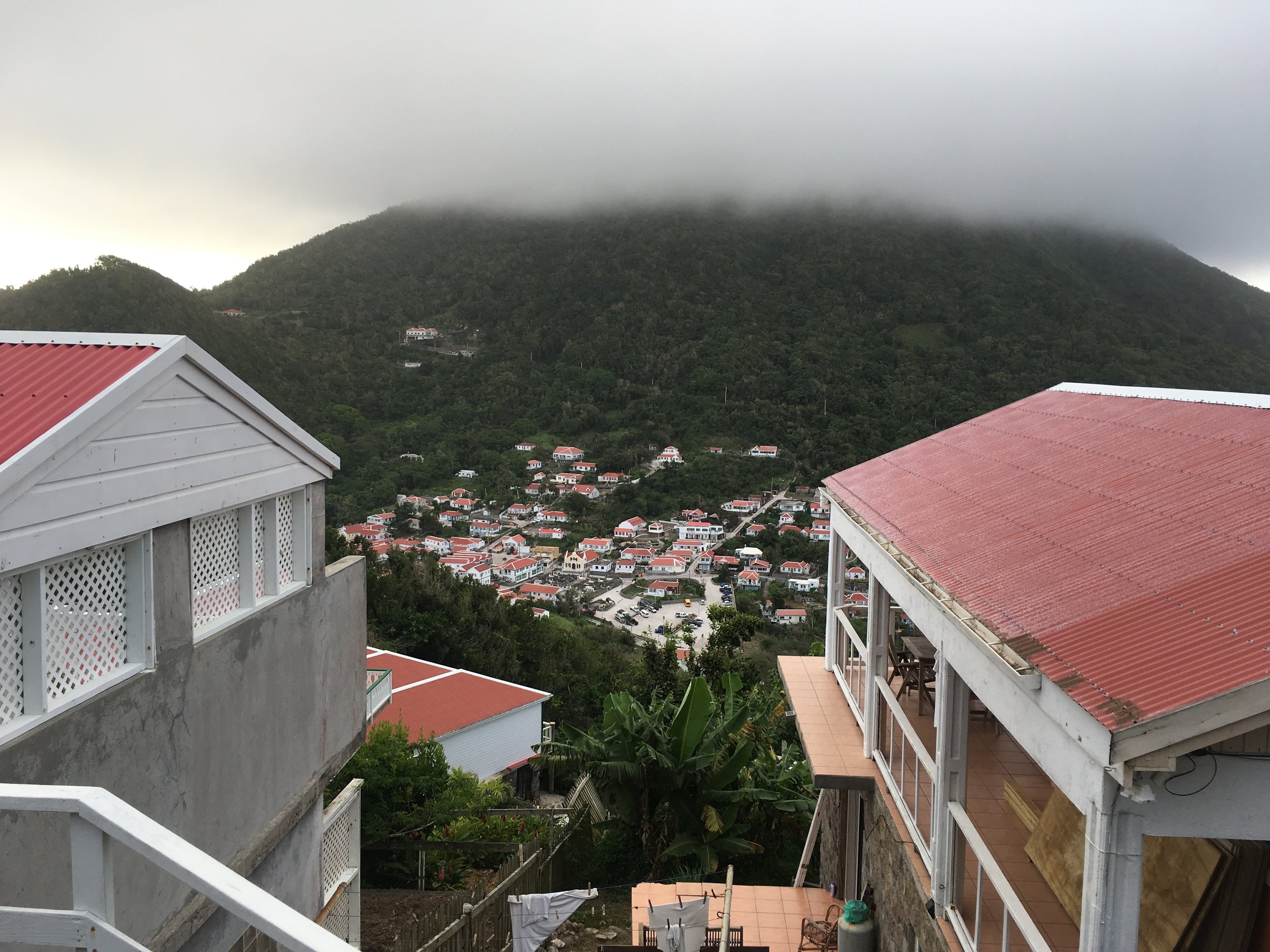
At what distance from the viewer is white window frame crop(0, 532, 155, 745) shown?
4023mm

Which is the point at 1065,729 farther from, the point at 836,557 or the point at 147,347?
the point at 836,557

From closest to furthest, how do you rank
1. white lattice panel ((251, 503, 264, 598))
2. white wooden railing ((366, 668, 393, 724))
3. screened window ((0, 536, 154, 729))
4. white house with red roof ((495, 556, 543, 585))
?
screened window ((0, 536, 154, 729))
white lattice panel ((251, 503, 264, 598))
white wooden railing ((366, 668, 393, 724))
white house with red roof ((495, 556, 543, 585))

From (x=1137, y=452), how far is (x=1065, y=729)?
10.3ft

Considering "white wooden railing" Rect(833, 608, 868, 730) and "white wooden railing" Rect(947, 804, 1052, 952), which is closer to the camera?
"white wooden railing" Rect(947, 804, 1052, 952)

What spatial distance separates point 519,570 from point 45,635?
5853 cm

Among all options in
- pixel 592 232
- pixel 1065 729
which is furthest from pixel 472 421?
pixel 1065 729

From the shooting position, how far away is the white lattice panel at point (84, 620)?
418 centimetres

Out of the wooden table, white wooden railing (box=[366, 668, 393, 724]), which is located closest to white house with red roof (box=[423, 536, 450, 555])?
white wooden railing (box=[366, 668, 393, 724])

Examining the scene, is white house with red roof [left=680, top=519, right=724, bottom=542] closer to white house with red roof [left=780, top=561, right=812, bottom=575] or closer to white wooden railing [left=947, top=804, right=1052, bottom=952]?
white house with red roof [left=780, top=561, right=812, bottom=575]

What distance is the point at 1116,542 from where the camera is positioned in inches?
178

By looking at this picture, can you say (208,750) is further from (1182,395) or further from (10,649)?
(1182,395)

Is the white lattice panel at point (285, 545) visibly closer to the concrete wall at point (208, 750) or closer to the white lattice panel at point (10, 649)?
the concrete wall at point (208, 750)

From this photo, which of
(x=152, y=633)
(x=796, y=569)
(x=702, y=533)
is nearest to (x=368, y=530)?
(x=702, y=533)

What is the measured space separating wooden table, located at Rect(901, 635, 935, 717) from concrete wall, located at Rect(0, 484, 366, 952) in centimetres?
539
